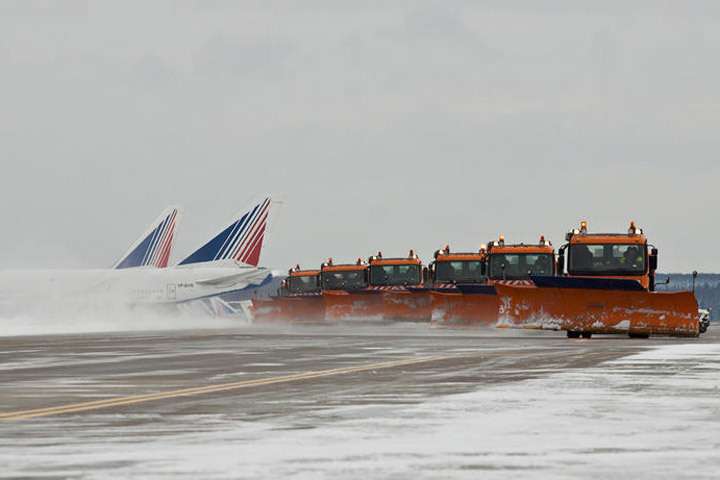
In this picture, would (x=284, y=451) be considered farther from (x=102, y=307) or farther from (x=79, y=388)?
(x=102, y=307)

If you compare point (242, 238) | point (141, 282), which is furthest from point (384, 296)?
point (242, 238)

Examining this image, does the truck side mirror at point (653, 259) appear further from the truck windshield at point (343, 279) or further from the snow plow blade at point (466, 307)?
the truck windshield at point (343, 279)

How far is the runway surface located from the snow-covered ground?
19 millimetres

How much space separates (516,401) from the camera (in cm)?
1402

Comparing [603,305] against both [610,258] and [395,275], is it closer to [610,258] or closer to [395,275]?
[610,258]

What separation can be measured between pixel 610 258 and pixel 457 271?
39.5 feet

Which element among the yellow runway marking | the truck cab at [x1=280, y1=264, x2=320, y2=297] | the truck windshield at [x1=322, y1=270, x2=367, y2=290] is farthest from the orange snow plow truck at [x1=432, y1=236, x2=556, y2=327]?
the yellow runway marking

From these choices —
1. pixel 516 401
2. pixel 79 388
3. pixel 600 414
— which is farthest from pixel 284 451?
pixel 79 388

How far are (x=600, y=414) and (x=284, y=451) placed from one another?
3805mm

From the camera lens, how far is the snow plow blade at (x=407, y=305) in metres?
47.5

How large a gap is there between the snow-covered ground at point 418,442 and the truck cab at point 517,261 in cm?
2880

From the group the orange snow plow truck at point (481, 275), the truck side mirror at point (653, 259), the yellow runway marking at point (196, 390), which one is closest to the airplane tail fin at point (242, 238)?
the orange snow plow truck at point (481, 275)

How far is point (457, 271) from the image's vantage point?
4816 centimetres

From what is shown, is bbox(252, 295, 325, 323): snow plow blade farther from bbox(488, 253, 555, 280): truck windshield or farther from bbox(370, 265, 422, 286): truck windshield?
bbox(488, 253, 555, 280): truck windshield
